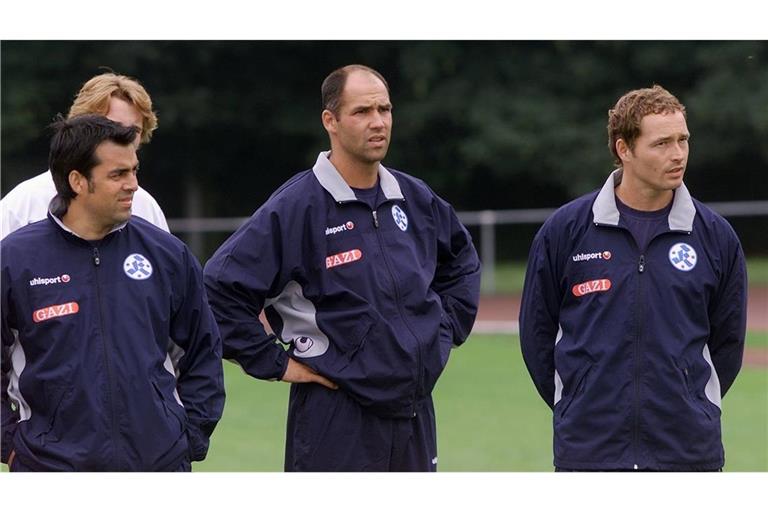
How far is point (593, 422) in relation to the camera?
4.80 metres

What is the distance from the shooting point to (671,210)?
4.92 meters

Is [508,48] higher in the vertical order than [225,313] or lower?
higher

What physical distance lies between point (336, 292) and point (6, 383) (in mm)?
1344

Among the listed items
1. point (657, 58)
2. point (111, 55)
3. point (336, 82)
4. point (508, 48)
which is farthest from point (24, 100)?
point (336, 82)

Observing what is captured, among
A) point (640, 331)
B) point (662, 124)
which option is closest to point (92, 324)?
point (640, 331)

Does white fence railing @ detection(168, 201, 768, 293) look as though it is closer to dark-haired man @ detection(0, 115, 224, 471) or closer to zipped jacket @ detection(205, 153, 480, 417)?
zipped jacket @ detection(205, 153, 480, 417)

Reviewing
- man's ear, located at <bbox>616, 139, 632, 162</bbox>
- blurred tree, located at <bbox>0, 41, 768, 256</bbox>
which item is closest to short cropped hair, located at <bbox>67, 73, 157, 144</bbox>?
man's ear, located at <bbox>616, 139, 632, 162</bbox>

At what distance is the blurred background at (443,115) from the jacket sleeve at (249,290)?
18529mm

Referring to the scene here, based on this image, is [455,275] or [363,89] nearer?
[363,89]

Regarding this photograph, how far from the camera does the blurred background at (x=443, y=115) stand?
87.0 ft

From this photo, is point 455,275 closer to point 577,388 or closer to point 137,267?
point 577,388

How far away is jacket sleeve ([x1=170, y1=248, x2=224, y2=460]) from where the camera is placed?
4508mm

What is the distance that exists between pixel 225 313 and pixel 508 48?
24.0 meters

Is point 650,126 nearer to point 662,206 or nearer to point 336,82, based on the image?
point 662,206
